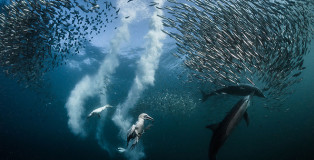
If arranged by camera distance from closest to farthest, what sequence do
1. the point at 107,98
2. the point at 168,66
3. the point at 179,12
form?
the point at 179,12, the point at 168,66, the point at 107,98

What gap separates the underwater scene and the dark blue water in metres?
0.37

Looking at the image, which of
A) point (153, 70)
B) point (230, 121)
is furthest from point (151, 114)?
point (230, 121)

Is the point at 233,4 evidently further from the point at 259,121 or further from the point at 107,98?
the point at 259,121

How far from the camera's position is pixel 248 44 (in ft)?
18.0

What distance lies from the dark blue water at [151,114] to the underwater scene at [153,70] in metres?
0.37

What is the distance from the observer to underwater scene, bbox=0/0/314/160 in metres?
5.93

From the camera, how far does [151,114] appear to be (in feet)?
124

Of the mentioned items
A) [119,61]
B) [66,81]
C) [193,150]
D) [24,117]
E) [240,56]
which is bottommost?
[24,117]

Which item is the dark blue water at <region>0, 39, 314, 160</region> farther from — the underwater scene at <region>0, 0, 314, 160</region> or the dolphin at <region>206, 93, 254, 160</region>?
the dolphin at <region>206, 93, 254, 160</region>

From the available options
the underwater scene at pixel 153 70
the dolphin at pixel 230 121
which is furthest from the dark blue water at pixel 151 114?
the dolphin at pixel 230 121

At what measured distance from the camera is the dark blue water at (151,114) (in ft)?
95.3

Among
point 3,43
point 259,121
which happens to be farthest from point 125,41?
point 259,121

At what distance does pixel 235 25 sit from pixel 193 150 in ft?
175

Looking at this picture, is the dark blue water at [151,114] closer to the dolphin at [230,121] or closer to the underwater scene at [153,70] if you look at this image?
the underwater scene at [153,70]
